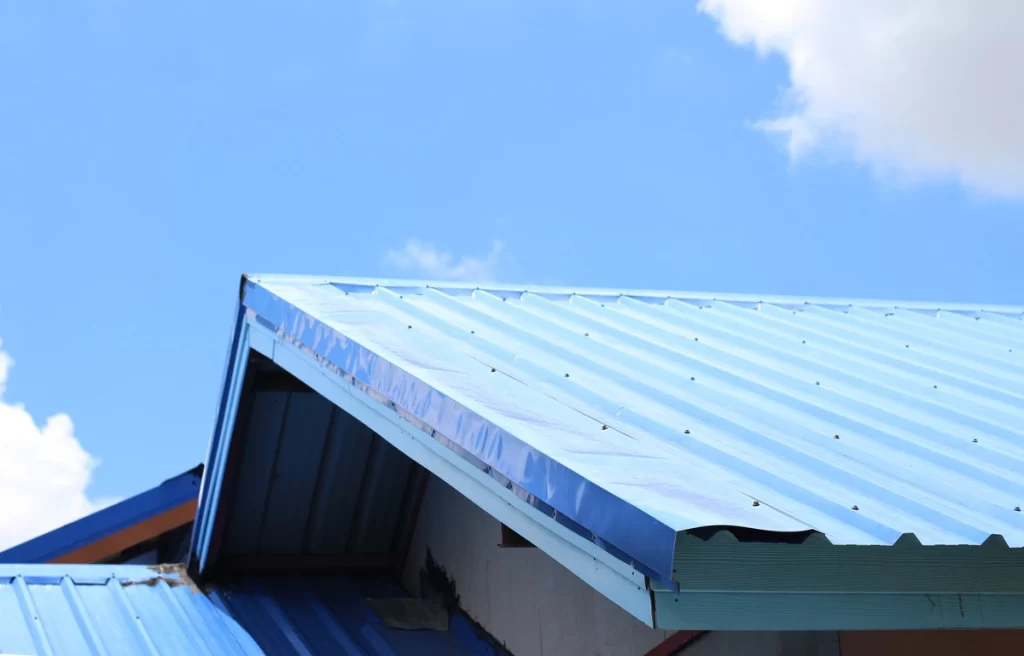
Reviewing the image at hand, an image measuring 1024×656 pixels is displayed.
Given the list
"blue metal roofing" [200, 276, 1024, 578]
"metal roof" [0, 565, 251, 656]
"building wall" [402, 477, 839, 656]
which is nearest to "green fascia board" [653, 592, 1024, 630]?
"blue metal roofing" [200, 276, 1024, 578]

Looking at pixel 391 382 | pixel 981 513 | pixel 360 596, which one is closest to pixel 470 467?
pixel 391 382

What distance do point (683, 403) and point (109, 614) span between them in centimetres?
323

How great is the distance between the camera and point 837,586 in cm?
269

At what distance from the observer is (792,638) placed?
13.4 ft

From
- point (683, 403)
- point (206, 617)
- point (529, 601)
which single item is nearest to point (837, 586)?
point (683, 403)

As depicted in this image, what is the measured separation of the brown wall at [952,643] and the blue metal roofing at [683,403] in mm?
527

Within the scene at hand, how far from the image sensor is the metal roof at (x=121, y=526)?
6938 millimetres

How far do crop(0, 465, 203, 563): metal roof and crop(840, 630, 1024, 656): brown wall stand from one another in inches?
205

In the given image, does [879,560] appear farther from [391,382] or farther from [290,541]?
[290,541]

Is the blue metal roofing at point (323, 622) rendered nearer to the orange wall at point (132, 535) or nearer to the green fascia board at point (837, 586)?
the orange wall at point (132, 535)

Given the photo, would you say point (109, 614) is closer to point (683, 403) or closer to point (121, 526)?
point (121, 526)

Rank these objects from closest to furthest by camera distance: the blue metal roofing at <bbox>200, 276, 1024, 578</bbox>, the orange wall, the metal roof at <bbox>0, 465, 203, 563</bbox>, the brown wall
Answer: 1. the blue metal roofing at <bbox>200, 276, 1024, 578</bbox>
2. the brown wall
3. the metal roof at <bbox>0, 465, 203, 563</bbox>
4. the orange wall

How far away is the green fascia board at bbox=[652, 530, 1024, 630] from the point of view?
2.50 metres

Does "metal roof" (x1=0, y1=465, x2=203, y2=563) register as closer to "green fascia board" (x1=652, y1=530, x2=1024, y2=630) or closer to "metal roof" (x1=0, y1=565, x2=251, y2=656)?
"metal roof" (x1=0, y1=565, x2=251, y2=656)
